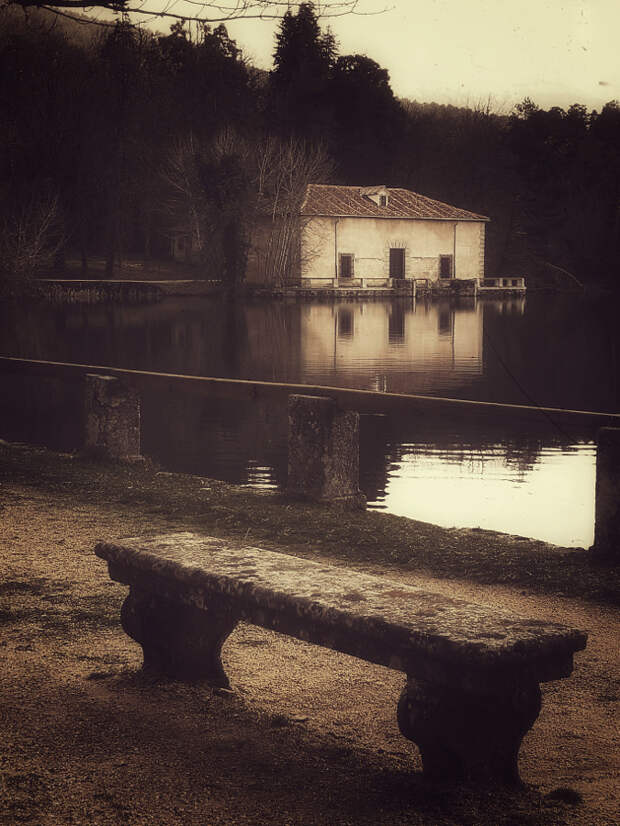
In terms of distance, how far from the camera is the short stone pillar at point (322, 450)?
26.5 feet

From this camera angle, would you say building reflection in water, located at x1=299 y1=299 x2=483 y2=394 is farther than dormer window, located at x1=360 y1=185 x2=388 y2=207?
No

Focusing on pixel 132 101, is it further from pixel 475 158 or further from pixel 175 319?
pixel 475 158

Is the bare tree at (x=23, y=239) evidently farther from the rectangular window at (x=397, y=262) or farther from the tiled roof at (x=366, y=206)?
the rectangular window at (x=397, y=262)

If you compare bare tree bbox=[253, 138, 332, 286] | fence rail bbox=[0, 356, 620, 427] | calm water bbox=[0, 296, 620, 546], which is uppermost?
bare tree bbox=[253, 138, 332, 286]

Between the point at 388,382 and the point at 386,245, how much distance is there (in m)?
34.4

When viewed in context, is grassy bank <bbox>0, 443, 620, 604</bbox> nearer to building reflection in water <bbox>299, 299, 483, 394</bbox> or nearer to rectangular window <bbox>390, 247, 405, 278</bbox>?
building reflection in water <bbox>299, 299, 483, 394</bbox>

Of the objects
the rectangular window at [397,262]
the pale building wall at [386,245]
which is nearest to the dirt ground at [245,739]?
the pale building wall at [386,245]

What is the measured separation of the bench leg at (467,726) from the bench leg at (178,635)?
105 centimetres

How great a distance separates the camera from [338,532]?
7234 millimetres

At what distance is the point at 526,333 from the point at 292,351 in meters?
12.3

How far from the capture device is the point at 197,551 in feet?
13.3

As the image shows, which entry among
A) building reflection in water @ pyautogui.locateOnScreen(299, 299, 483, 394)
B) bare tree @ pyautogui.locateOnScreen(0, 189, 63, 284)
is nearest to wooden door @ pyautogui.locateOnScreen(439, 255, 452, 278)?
building reflection in water @ pyautogui.locateOnScreen(299, 299, 483, 394)

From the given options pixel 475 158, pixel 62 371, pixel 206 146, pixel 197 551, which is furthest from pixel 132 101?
pixel 197 551

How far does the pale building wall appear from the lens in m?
55.6
